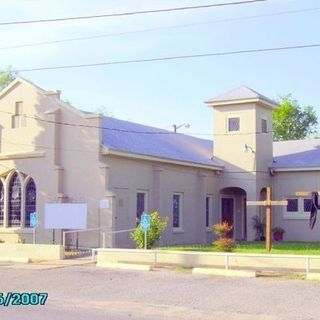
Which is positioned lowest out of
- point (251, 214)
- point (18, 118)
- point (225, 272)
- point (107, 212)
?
point (225, 272)

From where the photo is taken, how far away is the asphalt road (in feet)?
37.6

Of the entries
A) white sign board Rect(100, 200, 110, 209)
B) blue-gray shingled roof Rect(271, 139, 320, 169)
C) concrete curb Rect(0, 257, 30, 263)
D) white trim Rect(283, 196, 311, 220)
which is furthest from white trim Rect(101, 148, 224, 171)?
concrete curb Rect(0, 257, 30, 263)

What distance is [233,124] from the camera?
31688mm

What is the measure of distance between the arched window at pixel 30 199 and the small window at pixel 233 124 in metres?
10.8

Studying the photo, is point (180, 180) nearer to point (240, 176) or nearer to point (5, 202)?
point (240, 176)

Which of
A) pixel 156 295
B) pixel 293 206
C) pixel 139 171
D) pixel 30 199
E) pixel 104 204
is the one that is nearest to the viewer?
pixel 156 295

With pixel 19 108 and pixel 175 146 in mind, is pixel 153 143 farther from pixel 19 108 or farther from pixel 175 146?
pixel 19 108

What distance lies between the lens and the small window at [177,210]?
2859 cm

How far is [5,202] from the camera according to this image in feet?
86.4

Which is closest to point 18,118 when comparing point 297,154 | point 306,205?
point 306,205

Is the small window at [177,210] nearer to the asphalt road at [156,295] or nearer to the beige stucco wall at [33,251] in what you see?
the beige stucco wall at [33,251]

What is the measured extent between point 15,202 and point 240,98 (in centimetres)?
1207

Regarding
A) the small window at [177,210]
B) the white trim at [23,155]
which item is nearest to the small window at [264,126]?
the small window at [177,210]

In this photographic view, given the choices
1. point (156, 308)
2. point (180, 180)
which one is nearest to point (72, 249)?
point (180, 180)
